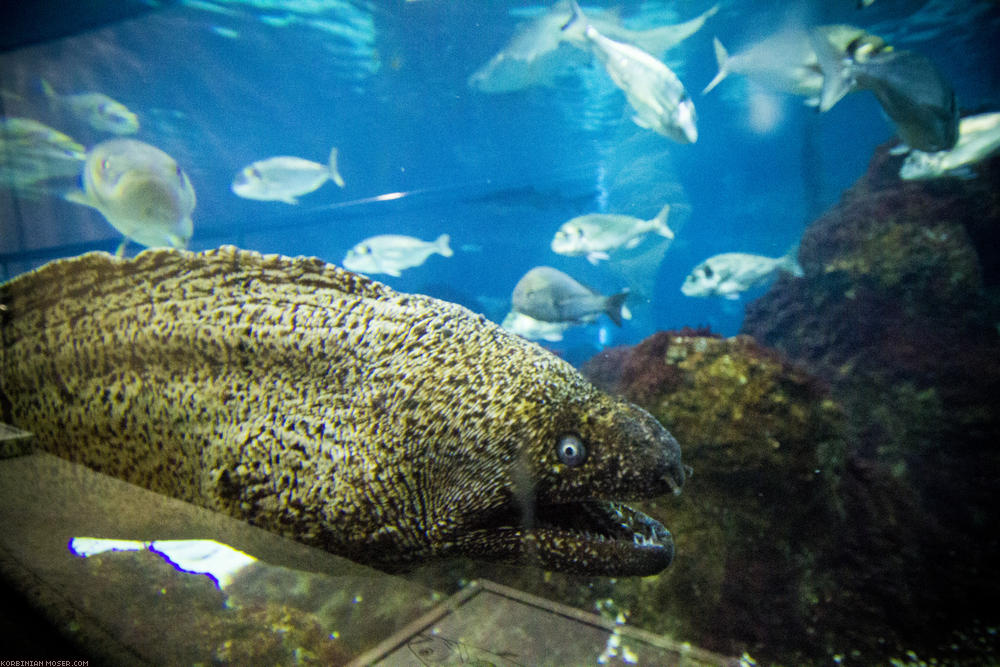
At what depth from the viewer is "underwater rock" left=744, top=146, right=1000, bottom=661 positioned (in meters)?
2.82

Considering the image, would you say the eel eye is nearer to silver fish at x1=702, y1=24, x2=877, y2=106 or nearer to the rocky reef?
the rocky reef

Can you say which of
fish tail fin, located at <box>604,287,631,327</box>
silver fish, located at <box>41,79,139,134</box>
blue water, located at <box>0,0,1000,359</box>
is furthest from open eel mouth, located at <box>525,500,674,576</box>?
silver fish, located at <box>41,79,139,134</box>

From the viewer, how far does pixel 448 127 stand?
17.1 meters

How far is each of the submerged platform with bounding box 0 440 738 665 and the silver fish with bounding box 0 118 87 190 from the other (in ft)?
9.38

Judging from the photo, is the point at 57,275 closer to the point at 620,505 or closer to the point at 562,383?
the point at 562,383

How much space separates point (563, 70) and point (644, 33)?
2.48 meters

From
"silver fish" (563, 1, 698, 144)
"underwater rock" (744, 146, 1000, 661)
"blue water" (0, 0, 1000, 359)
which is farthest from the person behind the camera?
"blue water" (0, 0, 1000, 359)

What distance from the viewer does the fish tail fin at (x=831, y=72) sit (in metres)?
4.50

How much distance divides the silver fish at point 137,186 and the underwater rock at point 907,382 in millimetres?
4461

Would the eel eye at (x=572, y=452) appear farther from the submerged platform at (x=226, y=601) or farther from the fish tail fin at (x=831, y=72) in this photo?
the fish tail fin at (x=831, y=72)

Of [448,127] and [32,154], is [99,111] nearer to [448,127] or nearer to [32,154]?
[32,154]

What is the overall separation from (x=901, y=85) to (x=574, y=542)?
5203 millimetres

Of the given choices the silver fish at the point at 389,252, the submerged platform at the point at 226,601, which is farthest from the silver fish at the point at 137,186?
the silver fish at the point at 389,252

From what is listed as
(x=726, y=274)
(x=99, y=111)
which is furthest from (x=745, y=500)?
(x=99, y=111)
